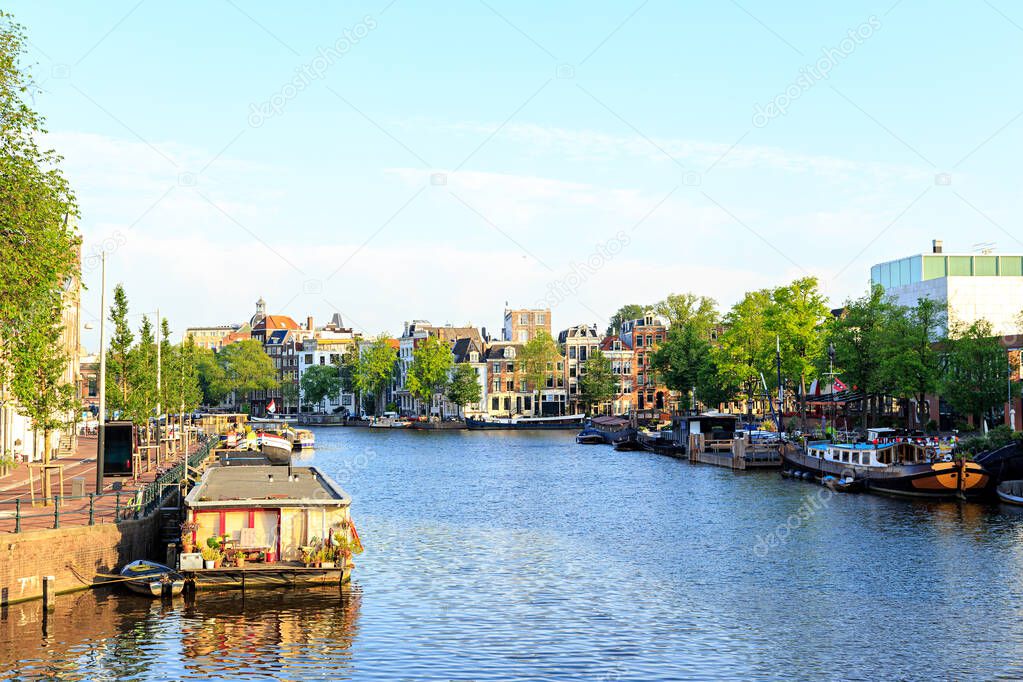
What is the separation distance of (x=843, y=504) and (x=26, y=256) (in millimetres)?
46106

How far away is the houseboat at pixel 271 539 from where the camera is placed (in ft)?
114

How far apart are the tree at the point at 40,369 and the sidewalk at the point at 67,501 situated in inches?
86.1

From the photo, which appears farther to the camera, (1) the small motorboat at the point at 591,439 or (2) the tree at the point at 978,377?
(1) the small motorboat at the point at 591,439

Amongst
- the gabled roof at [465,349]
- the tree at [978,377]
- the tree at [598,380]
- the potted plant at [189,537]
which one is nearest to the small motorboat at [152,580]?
the potted plant at [189,537]

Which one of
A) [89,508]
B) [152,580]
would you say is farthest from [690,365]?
[152,580]

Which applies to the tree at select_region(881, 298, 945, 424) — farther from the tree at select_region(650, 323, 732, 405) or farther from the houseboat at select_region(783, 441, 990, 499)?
the tree at select_region(650, 323, 732, 405)

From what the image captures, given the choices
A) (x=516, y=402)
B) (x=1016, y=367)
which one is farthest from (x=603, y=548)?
(x=516, y=402)

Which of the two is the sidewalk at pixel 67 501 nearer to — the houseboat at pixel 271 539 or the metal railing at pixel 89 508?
the metal railing at pixel 89 508

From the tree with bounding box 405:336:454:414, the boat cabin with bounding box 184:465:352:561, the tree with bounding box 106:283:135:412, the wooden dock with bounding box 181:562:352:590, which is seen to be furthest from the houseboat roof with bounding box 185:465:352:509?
the tree with bounding box 405:336:454:414

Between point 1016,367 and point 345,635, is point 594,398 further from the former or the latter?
point 345,635

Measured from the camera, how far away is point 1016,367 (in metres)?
→ 78.2

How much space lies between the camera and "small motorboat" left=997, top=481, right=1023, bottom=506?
59.5 m

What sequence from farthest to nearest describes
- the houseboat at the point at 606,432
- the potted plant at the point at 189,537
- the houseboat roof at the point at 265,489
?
the houseboat at the point at 606,432, the houseboat roof at the point at 265,489, the potted plant at the point at 189,537

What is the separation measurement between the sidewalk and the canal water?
3405mm
